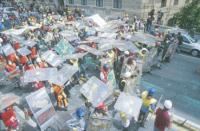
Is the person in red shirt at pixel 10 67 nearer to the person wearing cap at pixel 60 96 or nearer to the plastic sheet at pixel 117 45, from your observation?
the person wearing cap at pixel 60 96

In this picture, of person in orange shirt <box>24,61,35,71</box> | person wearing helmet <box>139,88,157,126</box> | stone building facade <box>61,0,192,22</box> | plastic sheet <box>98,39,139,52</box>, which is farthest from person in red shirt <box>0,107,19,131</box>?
stone building facade <box>61,0,192,22</box>

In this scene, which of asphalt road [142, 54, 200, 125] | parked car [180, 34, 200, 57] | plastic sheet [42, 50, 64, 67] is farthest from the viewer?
parked car [180, 34, 200, 57]

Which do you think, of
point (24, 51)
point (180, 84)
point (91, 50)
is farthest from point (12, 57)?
point (180, 84)

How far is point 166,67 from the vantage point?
58.3ft

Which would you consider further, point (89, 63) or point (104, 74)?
point (89, 63)

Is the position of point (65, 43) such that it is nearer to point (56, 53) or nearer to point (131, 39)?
point (56, 53)

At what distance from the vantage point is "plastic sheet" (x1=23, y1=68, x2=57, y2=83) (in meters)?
12.1

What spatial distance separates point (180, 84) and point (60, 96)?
735 centimetres

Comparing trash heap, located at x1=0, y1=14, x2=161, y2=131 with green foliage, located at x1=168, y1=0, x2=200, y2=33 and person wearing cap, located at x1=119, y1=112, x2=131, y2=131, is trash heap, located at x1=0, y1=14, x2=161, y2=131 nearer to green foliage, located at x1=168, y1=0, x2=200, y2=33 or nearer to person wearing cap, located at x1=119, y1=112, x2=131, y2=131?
person wearing cap, located at x1=119, y1=112, x2=131, y2=131

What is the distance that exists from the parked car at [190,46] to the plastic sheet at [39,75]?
12.1m

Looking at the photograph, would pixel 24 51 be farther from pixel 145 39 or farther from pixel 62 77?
pixel 145 39

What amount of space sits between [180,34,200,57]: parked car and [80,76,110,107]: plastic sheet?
1242 centimetres

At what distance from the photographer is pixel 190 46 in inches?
800

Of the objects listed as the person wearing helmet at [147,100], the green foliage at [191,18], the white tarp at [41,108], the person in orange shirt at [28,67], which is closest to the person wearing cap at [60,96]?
the white tarp at [41,108]
